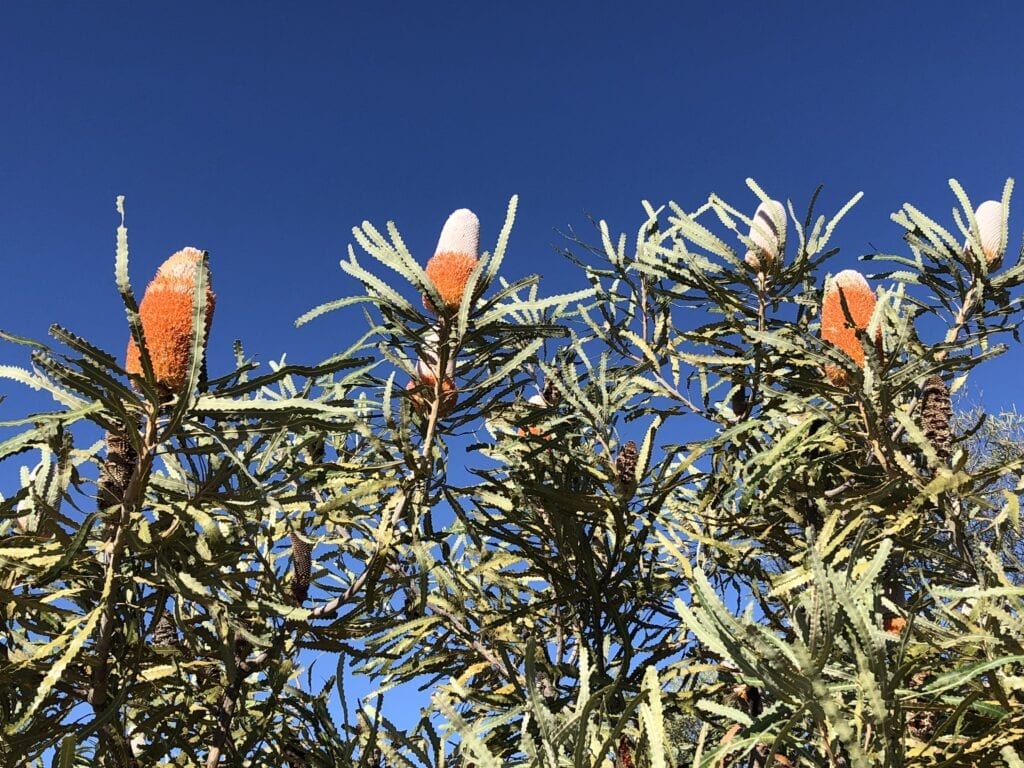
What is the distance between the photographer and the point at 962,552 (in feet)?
6.25

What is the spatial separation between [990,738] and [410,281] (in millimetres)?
1504

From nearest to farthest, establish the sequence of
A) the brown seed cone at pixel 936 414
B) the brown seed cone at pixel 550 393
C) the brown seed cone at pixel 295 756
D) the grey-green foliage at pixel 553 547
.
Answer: the grey-green foliage at pixel 553 547 < the brown seed cone at pixel 295 756 < the brown seed cone at pixel 936 414 < the brown seed cone at pixel 550 393

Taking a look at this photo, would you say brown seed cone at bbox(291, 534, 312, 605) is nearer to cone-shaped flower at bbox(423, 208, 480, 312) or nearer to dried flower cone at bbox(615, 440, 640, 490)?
cone-shaped flower at bbox(423, 208, 480, 312)

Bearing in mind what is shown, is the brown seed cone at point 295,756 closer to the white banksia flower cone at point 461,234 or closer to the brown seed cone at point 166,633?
the brown seed cone at point 166,633

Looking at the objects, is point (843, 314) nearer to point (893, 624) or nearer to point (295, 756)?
point (893, 624)

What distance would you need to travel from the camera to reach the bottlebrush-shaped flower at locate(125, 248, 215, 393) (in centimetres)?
149

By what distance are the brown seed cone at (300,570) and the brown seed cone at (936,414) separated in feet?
6.12

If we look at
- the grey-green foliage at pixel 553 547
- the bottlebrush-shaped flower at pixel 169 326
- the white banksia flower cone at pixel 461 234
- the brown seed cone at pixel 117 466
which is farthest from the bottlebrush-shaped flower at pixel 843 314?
the brown seed cone at pixel 117 466

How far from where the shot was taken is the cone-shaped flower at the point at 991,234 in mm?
2518

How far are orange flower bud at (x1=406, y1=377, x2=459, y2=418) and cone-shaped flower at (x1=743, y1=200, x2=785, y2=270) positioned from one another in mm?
1170

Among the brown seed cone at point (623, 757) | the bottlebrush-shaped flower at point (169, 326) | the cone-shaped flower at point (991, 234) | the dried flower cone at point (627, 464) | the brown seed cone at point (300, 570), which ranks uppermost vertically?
the cone-shaped flower at point (991, 234)

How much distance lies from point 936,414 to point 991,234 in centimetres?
70

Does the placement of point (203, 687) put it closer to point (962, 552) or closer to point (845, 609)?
point (845, 609)

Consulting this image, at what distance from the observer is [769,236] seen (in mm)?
2594
